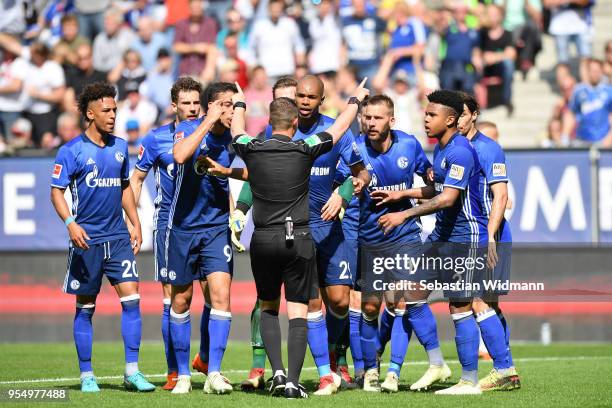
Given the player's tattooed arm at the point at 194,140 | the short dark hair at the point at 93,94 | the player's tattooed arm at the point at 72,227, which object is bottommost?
the player's tattooed arm at the point at 72,227

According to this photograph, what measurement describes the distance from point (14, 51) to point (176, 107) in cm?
1205

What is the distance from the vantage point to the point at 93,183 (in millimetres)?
10664

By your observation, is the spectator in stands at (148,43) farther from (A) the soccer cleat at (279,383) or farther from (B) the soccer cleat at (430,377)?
(A) the soccer cleat at (279,383)

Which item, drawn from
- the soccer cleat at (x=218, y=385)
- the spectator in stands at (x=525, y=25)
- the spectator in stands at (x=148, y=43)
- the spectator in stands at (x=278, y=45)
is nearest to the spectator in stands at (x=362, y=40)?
the spectator in stands at (x=278, y=45)

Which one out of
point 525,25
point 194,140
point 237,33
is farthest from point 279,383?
point 525,25

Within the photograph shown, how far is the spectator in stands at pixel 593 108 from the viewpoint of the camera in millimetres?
19562

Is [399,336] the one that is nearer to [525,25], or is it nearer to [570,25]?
[525,25]

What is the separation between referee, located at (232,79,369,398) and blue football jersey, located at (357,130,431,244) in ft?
3.47

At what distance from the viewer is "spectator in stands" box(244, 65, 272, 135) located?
1978 centimetres

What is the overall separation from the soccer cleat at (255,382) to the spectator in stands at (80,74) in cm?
1186

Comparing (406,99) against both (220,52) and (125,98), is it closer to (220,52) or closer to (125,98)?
(220,52)

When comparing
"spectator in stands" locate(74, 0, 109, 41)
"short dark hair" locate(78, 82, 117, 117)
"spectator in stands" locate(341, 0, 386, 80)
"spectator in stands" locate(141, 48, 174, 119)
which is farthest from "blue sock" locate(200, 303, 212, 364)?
"spectator in stands" locate(74, 0, 109, 41)

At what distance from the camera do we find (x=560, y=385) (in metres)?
10.8

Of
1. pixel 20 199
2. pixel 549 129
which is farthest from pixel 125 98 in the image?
Answer: pixel 549 129
